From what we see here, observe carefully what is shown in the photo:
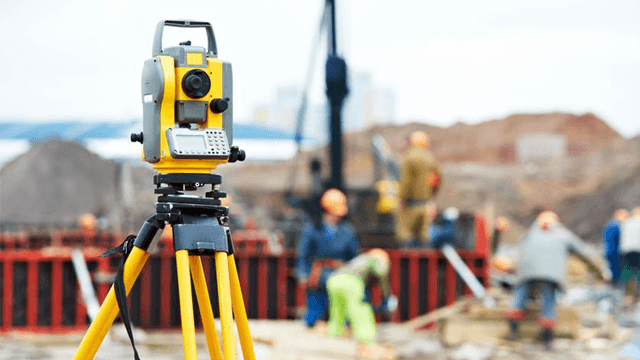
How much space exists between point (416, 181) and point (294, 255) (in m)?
2.51

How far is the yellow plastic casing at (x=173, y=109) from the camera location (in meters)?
4.25

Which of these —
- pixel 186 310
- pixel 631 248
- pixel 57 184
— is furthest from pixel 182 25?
pixel 57 184

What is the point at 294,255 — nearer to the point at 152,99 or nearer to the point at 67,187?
the point at 152,99

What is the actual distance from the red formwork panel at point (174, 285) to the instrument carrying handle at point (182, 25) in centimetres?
717

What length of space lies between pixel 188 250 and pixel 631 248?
41.6 feet

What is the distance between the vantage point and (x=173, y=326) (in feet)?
38.9

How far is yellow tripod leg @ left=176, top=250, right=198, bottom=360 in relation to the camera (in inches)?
159

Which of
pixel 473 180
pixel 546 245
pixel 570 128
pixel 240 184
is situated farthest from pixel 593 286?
pixel 570 128

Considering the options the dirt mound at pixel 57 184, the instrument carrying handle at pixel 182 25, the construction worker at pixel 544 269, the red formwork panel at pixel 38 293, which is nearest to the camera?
the instrument carrying handle at pixel 182 25

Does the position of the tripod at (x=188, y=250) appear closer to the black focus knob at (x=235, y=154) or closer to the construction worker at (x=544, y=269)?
the black focus knob at (x=235, y=154)

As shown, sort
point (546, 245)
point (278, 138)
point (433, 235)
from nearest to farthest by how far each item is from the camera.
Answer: point (546, 245), point (433, 235), point (278, 138)

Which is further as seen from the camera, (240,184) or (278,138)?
(240,184)

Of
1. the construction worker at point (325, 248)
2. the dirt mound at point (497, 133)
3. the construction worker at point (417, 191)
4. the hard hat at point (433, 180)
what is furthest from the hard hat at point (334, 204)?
the dirt mound at point (497, 133)

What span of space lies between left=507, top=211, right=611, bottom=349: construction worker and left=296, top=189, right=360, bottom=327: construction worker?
1.95 meters
